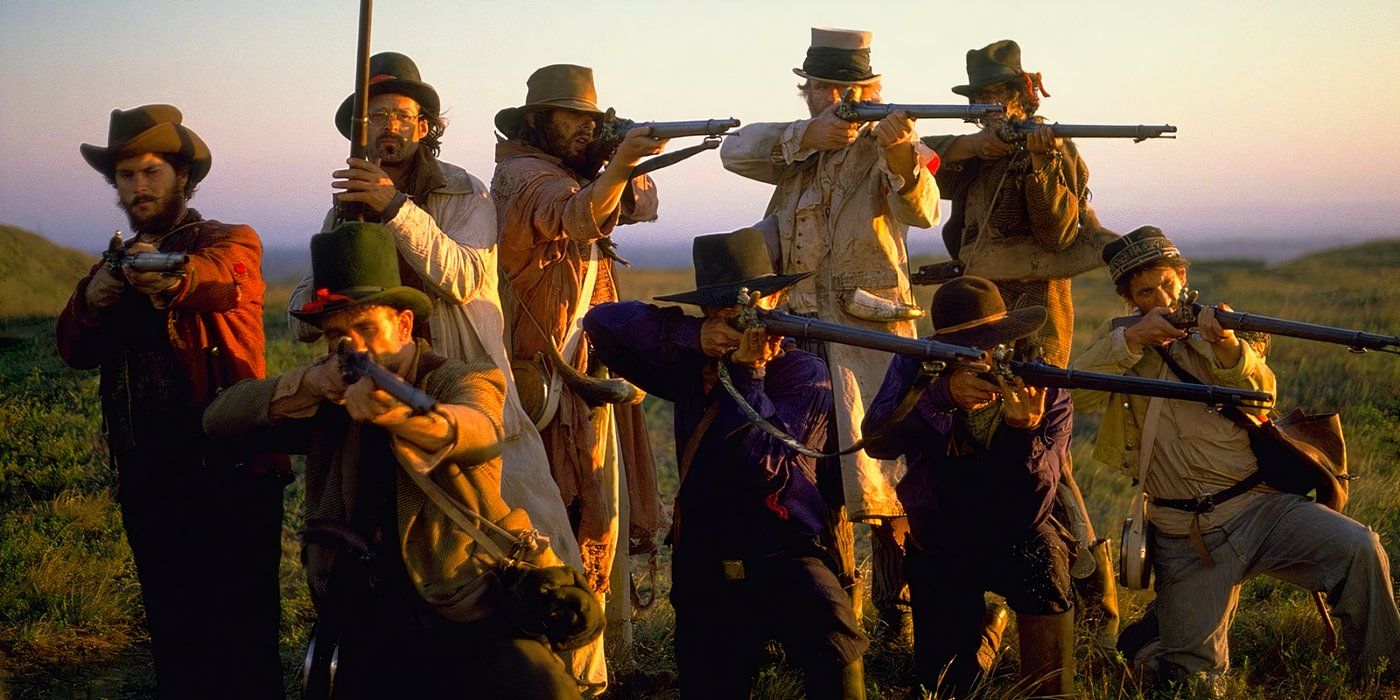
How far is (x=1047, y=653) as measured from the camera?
5.22m

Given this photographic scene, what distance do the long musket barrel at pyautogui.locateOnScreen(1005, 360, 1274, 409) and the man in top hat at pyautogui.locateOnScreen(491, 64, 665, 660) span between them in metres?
1.74

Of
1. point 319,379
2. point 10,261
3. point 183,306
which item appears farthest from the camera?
point 10,261

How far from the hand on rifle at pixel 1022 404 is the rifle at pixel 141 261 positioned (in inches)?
111

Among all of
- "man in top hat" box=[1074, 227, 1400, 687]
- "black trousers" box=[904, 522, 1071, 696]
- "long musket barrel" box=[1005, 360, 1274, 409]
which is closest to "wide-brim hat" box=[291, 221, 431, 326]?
"long musket barrel" box=[1005, 360, 1274, 409]

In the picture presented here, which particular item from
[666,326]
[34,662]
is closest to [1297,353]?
[666,326]

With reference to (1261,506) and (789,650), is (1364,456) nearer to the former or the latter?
(1261,506)

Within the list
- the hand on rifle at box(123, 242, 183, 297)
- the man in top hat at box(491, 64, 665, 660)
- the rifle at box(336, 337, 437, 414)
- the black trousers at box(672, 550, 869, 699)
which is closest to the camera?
the rifle at box(336, 337, 437, 414)

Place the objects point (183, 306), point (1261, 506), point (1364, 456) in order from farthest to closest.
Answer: point (1364, 456)
point (1261, 506)
point (183, 306)

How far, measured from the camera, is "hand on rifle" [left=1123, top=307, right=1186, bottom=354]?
546 cm

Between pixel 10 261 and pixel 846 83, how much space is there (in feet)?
19.2

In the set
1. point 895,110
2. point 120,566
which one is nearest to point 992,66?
point 895,110

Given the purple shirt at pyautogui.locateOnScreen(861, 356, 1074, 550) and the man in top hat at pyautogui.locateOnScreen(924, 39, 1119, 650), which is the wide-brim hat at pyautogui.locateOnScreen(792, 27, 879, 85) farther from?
the purple shirt at pyautogui.locateOnScreen(861, 356, 1074, 550)

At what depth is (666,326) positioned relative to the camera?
16.6 ft

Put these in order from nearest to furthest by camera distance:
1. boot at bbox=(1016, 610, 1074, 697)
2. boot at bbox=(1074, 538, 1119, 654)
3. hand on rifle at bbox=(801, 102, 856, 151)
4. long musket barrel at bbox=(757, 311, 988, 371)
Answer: long musket barrel at bbox=(757, 311, 988, 371), boot at bbox=(1016, 610, 1074, 697), hand on rifle at bbox=(801, 102, 856, 151), boot at bbox=(1074, 538, 1119, 654)
